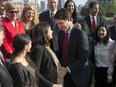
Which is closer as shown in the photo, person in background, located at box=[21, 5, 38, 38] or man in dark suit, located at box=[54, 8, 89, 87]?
man in dark suit, located at box=[54, 8, 89, 87]

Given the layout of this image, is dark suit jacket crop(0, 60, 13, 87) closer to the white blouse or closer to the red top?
the red top

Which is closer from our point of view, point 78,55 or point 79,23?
point 78,55

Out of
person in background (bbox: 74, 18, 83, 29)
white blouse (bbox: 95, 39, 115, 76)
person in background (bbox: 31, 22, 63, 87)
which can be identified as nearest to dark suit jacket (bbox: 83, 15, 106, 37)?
person in background (bbox: 74, 18, 83, 29)

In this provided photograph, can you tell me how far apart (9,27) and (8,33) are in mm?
118

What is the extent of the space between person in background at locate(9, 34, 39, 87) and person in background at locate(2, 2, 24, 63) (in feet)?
4.10

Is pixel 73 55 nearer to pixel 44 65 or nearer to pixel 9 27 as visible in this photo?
pixel 44 65

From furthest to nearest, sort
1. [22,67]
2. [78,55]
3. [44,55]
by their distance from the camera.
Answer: [78,55] → [44,55] → [22,67]

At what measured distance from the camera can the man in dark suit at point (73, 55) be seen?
5270 millimetres

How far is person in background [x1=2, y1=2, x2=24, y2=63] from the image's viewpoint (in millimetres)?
5910

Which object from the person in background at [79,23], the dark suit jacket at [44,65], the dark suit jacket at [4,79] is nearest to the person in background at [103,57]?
the person in background at [79,23]

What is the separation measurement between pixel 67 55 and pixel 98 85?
66.8 inches

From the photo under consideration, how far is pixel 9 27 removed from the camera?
6.04m

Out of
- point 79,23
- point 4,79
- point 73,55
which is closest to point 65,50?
point 73,55

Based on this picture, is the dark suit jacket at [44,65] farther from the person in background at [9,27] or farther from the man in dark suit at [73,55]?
the person in background at [9,27]
